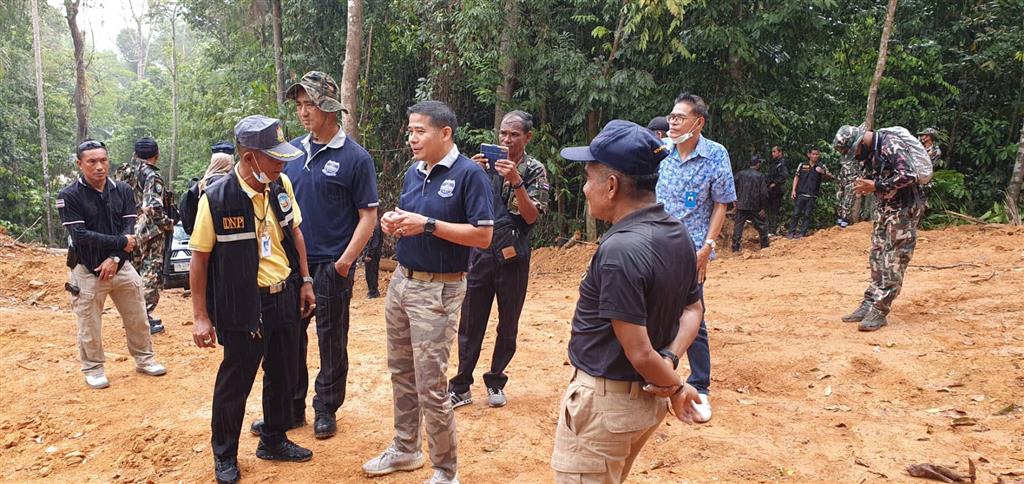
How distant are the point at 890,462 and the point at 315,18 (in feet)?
46.2

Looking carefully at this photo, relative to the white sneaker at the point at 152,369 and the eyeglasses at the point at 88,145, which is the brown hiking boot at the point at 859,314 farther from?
the eyeglasses at the point at 88,145

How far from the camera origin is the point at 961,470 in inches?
145

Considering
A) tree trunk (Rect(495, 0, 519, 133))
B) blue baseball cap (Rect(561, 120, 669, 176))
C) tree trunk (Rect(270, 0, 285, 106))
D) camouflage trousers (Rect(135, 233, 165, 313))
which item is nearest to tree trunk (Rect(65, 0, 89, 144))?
tree trunk (Rect(270, 0, 285, 106))

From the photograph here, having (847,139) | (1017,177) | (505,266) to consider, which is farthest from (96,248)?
(1017,177)

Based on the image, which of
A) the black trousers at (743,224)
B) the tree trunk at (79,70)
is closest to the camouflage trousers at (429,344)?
the black trousers at (743,224)

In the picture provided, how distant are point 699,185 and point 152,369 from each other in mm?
4695

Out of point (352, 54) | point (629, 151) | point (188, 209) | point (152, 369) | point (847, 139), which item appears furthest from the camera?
point (352, 54)

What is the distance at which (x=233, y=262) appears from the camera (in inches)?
135

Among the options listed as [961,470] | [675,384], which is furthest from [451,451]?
[961,470]

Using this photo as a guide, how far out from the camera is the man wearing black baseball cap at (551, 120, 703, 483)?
2.15 m

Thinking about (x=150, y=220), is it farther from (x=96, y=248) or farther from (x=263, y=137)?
(x=263, y=137)

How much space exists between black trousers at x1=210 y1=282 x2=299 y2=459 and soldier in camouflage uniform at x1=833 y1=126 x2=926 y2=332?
16.0 ft

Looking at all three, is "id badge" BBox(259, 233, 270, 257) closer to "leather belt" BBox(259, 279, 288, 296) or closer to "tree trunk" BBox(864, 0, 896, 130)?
"leather belt" BBox(259, 279, 288, 296)

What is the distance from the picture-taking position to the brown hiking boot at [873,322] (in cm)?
626
